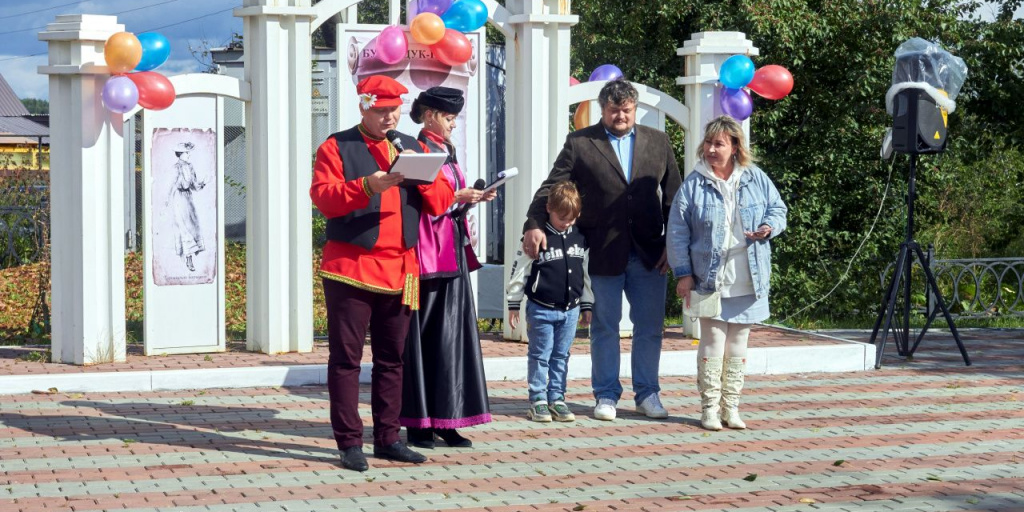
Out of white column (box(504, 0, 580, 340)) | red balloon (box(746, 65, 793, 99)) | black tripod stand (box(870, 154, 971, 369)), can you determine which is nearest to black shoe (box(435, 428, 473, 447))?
white column (box(504, 0, 580, 340))

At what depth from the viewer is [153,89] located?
31.1 ft

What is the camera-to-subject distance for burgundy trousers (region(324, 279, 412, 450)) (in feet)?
21.5

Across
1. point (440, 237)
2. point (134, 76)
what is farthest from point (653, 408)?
point (134, 76)

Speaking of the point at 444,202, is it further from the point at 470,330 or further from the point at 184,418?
the point at 184,418

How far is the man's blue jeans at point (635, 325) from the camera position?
26.9ft

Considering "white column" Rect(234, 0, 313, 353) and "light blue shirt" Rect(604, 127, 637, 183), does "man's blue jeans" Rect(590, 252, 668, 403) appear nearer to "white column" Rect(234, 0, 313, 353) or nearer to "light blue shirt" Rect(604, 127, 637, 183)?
"light blue shirt" Rect(604, 127, 637, 183)

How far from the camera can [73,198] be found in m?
9.60

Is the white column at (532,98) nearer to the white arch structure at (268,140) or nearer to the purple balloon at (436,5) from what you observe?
the white arch structure at (268,140)

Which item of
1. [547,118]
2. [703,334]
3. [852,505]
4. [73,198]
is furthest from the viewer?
[547,118]

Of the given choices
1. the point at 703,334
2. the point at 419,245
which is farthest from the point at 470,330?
the point at 703,334

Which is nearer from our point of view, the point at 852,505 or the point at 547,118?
the point at 852,505

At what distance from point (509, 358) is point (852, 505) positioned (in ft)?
13.9

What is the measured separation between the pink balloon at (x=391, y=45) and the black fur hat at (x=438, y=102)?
3.43 m

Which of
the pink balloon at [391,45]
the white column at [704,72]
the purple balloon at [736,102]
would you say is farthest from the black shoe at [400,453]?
the purple balloon at [736,102]
